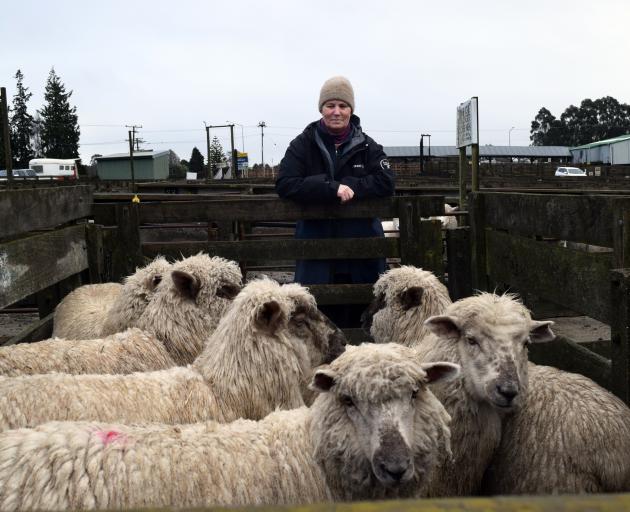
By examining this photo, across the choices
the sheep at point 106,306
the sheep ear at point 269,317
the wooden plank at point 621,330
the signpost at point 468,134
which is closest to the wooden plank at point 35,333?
the sheep at point 106,306

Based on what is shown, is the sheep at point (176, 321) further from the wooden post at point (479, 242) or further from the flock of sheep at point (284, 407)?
the wooden post at point (479, 242)

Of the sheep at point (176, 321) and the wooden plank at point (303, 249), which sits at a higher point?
the wooden plank at point (303, 249)

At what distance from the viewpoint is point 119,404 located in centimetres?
306

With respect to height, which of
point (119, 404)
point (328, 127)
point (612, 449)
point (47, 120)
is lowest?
point (612, 449)

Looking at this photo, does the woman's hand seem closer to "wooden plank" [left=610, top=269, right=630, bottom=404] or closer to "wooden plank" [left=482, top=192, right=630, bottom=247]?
"wooden plank" [left=482, top=192, right=630, bottom=247]

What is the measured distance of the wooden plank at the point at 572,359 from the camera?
3.40 metres

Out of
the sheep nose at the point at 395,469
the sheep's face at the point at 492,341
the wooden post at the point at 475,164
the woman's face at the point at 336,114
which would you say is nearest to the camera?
the sheep nose at the point at 395,469

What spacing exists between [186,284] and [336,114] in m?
1.91

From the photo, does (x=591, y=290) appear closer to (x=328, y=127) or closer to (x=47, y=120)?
(x=328, y=127)

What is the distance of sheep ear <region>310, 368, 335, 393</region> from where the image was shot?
2627mm

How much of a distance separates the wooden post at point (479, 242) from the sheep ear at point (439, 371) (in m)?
2.48

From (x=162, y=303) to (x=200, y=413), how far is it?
1.08 metres

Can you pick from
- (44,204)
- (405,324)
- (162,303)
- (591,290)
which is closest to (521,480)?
(591,290)

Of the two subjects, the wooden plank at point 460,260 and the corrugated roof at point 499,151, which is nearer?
the wooden plank at point 460,260
